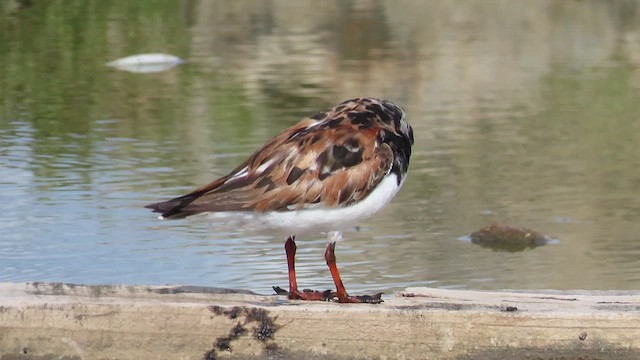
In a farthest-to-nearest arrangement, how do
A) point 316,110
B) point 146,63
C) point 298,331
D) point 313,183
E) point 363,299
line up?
point 146,63 → point 316,110 → point 363,299 → point 313,183 → point 298,331

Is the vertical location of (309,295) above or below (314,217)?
below

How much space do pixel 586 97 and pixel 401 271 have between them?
714 centimetres

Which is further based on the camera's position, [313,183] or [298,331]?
[313,183]

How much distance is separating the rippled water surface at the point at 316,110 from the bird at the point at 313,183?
0.95 ft

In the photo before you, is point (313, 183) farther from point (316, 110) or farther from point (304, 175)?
point (316, 110)

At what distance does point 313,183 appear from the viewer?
245 inches

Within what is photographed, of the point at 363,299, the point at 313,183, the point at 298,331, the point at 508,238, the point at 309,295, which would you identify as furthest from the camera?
the point at 508,238

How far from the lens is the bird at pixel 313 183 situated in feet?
20.2

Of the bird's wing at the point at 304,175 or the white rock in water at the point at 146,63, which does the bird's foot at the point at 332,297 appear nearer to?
the bird's wing at the point at 304,175

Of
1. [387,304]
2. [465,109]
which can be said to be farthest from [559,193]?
[387,304]

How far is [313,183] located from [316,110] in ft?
28.3

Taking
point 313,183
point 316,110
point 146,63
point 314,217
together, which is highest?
point 313,183

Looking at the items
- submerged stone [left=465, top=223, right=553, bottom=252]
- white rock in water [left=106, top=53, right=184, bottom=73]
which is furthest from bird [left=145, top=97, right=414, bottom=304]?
white rock in water [left=106, top=53, right=184, bottom=73]

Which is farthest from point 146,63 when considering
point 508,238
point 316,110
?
point 508,238
